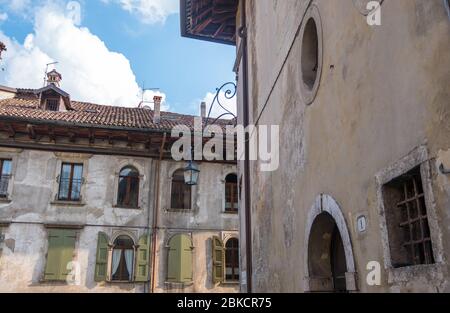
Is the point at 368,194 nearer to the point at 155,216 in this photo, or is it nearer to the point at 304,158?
the point at 304,158

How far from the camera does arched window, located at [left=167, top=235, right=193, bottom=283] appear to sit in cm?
1555

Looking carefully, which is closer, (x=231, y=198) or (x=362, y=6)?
(x=362, y=6)

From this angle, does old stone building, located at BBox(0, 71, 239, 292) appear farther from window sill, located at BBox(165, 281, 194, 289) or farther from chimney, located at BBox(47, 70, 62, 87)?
chimney, located at BBox(47, 70, 62, 87)

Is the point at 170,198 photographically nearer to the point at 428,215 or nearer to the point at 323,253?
the point at 323,253

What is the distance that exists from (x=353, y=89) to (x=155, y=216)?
12.8m

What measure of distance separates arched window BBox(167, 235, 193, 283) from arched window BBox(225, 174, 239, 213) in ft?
6.74

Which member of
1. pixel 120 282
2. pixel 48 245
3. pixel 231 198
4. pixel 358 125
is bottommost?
pixel 120 282

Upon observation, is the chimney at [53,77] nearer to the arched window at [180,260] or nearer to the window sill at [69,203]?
the window sill at [69,203]

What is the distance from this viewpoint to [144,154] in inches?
654

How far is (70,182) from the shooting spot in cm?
1579

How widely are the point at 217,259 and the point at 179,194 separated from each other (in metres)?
2.83

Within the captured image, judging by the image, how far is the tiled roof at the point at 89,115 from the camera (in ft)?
52.4

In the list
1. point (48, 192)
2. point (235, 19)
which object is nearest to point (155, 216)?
point (48, 192)

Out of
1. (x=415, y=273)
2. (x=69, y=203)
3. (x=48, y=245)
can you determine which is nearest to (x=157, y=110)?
(x=69, y=203)
